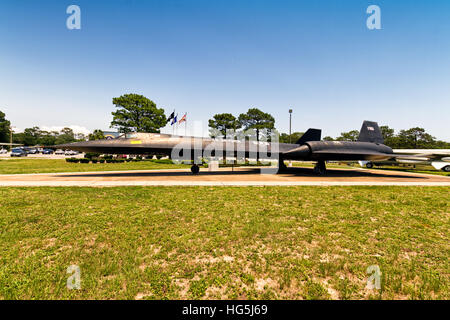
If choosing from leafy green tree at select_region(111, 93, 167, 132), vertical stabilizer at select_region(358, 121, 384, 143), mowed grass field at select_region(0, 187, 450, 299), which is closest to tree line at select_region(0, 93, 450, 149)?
leafy green tree at select_region(111, 93, 167, 132)

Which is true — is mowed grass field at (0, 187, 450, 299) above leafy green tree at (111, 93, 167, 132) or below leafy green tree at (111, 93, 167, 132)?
below

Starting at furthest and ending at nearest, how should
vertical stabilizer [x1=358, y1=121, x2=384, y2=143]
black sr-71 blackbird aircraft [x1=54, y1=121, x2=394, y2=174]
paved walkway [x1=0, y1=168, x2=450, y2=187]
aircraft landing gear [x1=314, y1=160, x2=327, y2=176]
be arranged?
1. vertical stabilizer [x1=358, y1=121, x2=384, y2=143]
2. aircraft landing gear [x1=314, y1=160, x2=327, y2=176]
3. black sr-71 blackbird aircraft [x1=54, y1=121, x2=394, y2=174]
4. paved walkway [x1=0, y1=168, x2=450, y2=187]

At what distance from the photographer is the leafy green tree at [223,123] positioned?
213 feet

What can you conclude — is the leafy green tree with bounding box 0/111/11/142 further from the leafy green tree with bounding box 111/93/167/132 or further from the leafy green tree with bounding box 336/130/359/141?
the leafy green tree with bounding box 336/130/359/141

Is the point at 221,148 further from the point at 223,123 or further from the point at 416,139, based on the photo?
the point at 416,139

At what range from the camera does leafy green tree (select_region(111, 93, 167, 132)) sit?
148ft

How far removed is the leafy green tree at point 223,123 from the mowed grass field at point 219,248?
5942cm

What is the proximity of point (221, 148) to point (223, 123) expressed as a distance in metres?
49.6

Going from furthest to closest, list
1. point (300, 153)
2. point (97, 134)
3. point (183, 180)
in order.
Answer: point (97, 134)
point (300, 153)
point (183, 180)

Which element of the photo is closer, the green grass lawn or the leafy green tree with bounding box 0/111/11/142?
the green grass lawn

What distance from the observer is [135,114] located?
152ft

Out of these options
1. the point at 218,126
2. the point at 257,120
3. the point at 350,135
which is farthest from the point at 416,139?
the point at 218,126

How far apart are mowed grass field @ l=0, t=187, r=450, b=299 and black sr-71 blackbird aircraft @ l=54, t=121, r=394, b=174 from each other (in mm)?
7579
